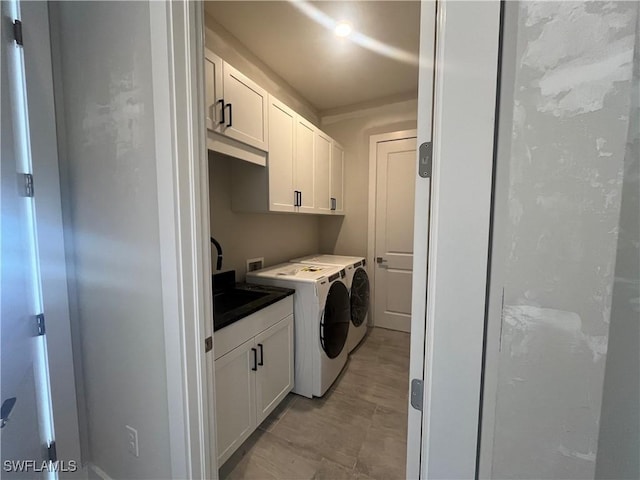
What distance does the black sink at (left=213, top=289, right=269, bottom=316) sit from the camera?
1.71 meters

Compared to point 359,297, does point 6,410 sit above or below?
above

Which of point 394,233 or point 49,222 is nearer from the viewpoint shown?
point 49,222

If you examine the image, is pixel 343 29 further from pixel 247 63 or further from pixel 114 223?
pixel 114 223

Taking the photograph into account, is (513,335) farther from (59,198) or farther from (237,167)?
(237,167)

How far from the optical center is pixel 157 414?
107cm

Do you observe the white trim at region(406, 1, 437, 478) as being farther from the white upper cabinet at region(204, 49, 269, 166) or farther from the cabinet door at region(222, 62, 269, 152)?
the cabinet door at region(222, 62, 269, 152)

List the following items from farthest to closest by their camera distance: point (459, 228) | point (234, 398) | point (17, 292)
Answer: point (234, 398), point (17, 292), point (459, 228)

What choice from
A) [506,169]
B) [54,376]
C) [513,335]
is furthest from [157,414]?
[506,169]

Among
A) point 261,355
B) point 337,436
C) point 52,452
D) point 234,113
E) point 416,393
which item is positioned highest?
point 234,113

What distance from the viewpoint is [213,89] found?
151 centimetres

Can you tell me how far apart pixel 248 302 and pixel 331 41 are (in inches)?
80.3

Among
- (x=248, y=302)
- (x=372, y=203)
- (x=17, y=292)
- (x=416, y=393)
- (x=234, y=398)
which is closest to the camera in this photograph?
(x=416, y=393)

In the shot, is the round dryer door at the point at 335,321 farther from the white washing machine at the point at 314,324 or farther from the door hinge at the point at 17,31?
the door hinge at the point at 17,31

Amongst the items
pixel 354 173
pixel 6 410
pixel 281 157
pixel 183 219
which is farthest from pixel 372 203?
pixel 6 410
